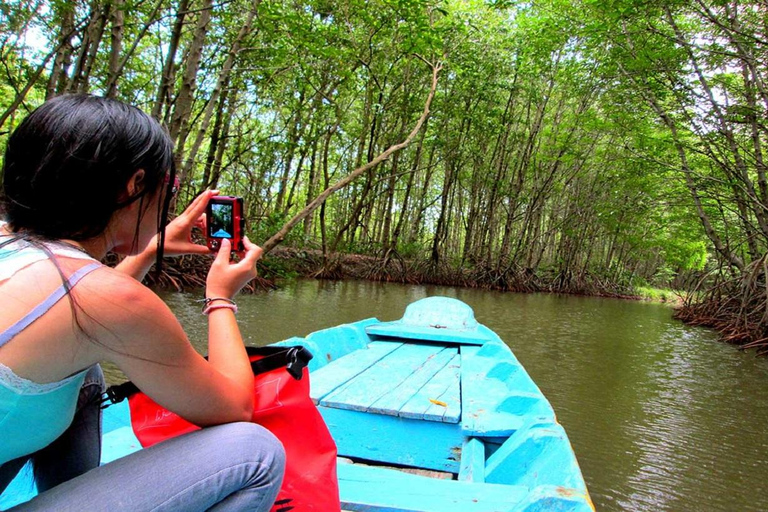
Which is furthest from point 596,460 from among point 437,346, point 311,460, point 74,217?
point 74,217

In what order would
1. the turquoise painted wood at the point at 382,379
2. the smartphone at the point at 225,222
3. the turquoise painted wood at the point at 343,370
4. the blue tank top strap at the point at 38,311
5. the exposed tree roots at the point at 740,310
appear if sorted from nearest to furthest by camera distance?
the blue tank top strap at the point at 38,311
the smartphone at the point at 225,222
the turquoise painted wood at the point at 382,379
the turquoise painted wood at the point at 343,370
the exposed tree roots at the point at 740,310

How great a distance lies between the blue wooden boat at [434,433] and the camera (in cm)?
138

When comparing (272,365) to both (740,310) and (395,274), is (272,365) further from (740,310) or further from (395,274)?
(395,274)

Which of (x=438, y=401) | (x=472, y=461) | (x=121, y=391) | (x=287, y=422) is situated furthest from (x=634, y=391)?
(x=121, y=391)

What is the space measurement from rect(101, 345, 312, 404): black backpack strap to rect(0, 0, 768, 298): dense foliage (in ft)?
15.9

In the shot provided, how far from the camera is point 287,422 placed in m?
1.04

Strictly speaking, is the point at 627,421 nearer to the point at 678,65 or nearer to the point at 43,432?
the point at 43,432

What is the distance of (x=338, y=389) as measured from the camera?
92.0 inches

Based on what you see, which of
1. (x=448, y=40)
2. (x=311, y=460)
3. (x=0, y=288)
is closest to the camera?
(x=0, y=288)

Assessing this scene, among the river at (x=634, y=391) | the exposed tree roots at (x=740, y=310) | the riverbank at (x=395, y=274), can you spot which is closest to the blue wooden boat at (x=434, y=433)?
the river at (x=634, y=391)

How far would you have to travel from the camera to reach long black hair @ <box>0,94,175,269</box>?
788 mm

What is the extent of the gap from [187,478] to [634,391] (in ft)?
15.7

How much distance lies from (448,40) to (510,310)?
5.78 m

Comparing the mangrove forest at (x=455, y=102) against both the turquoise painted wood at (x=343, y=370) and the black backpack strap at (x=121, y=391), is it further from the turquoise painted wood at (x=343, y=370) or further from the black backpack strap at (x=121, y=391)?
the black backpack strap at (x=121, y=391)
